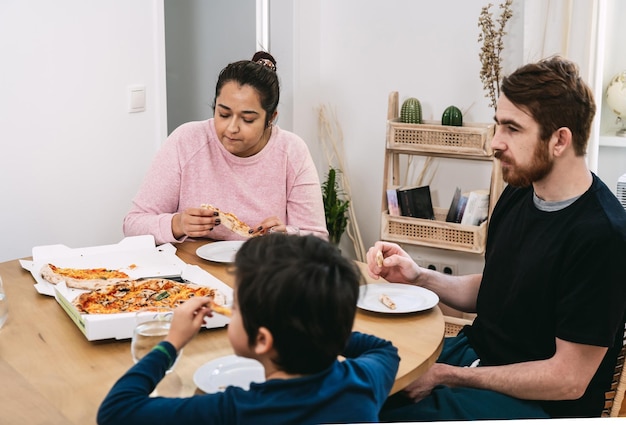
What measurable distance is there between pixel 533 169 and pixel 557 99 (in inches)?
6.5

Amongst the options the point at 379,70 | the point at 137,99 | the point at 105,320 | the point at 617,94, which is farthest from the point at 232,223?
the point at 617,94

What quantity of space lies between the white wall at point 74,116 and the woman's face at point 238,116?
75 cm

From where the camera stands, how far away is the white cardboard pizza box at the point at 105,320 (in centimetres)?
153

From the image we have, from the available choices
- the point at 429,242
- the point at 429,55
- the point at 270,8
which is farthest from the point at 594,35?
the point at 270,8

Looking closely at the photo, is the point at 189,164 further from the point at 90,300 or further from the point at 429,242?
the point at 429,242

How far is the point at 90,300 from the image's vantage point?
166 centimetres

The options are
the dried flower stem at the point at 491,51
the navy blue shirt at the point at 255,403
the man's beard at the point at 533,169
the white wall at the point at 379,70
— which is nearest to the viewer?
the navy blue shirt at the point at 255,403

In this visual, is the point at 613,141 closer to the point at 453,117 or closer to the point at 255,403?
the point at 453,117

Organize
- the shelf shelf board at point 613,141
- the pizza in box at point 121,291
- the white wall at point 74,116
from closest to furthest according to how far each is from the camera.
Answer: the pizza in box at point 121,291 < the white wall at point 74,116 < the shelf shelf board at point 613,141

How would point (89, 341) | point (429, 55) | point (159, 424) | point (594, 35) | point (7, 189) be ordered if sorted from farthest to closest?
point (429, 55)
point (594, 35)
point (7, 189)
point (89, 341)
point (159, 424)

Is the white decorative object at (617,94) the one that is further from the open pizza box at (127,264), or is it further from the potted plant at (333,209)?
the open pizza box at (127,264)

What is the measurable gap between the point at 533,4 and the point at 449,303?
1.70m

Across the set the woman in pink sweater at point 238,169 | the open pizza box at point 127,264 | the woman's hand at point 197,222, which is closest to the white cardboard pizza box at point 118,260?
the open pizza box at point 127,264

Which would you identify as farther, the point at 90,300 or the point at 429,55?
the point at 429,55
